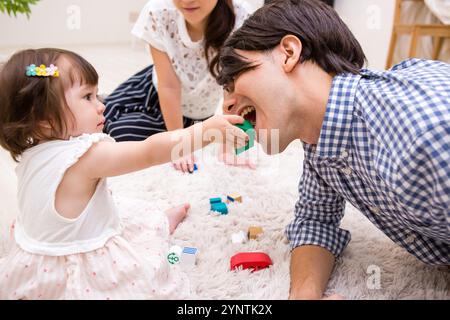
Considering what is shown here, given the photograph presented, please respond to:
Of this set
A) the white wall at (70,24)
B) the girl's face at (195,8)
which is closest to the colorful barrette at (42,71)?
the girl's face at (195,8)

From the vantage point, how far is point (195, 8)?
1250 mm

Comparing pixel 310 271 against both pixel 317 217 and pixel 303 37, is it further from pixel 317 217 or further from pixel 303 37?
pixel 303 37

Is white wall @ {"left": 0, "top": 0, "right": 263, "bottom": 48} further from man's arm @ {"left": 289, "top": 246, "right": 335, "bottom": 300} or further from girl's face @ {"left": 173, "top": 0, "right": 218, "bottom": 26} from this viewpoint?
man's arm @ {"left": 289, "top": 246, "right": 335, "bottom": 300}

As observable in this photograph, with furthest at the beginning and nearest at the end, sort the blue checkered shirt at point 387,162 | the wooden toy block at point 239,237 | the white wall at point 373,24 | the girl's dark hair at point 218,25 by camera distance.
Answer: the white wall at point 373,24 < the girl's dark hair at point 218,25 < the wooden toy block at point 239,237 < the blue checkered shirt at point 387,162

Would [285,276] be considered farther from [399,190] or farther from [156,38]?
[156,38]

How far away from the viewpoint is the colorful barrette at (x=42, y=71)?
0.71 metres

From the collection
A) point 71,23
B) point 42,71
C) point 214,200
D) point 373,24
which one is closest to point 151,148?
point 42,71

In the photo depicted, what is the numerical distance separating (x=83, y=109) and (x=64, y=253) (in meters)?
0.25

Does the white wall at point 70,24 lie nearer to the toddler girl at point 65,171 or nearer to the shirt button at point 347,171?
the toddler girl at point 65,171

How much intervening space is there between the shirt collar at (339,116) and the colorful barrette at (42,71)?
0.46 m

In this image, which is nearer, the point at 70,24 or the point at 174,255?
the point at 174,255

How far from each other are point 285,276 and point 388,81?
16.4 inches

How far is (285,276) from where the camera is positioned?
846 millimetres

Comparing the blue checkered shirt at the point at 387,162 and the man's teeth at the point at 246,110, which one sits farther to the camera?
the man's teeth at the point at 246,110
